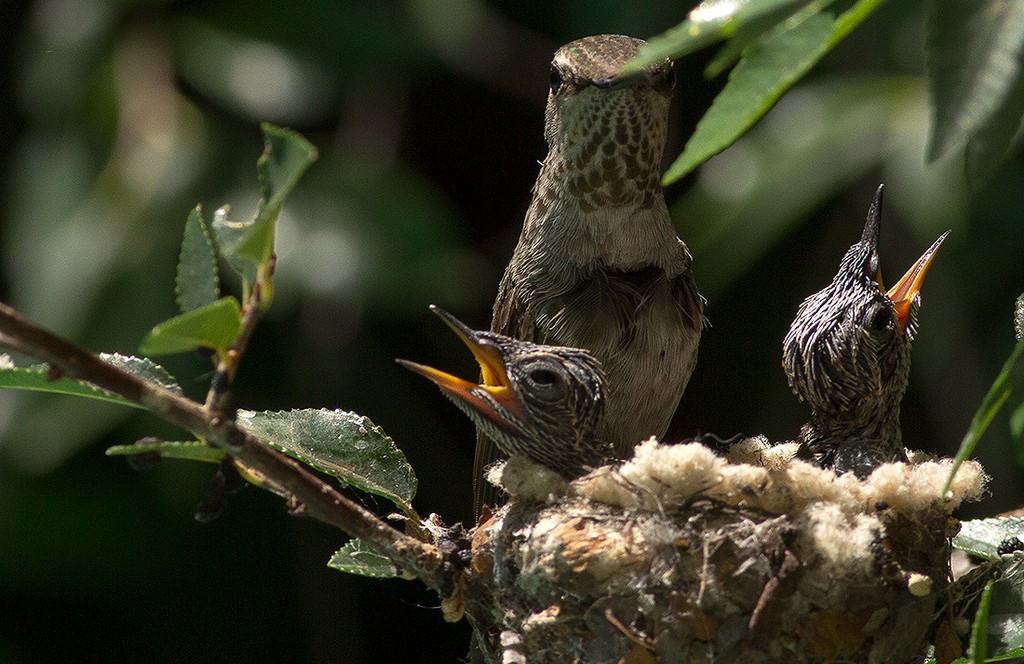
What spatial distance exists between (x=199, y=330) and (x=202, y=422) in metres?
0.15

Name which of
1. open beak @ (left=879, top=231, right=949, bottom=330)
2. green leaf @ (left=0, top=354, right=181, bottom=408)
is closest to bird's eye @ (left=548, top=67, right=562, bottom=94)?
open beak @ (left=879, top=231, right=949, bottom=330)

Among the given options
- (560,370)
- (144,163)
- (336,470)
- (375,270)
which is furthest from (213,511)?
(144,163)

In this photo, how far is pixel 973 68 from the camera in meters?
1.01

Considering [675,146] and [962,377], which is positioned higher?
[675,146]

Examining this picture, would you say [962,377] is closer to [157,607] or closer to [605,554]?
[605,554]

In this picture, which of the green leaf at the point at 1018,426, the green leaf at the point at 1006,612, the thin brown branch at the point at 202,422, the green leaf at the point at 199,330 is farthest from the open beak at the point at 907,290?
the green leaf at the point at 199,330

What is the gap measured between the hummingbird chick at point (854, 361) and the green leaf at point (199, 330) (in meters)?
1.27

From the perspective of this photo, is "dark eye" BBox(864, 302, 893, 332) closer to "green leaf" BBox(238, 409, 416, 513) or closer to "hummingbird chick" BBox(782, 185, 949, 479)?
"hummingbird chick" BBox(782, 185, 949, 479)

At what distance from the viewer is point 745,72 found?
1.02 m

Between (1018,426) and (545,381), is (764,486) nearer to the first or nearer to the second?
(545,381)

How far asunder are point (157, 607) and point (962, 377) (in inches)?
87.6

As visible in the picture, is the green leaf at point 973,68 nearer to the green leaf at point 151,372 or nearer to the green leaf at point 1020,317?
the green leaf at point 1020,317

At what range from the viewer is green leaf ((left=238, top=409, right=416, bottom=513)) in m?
1.74

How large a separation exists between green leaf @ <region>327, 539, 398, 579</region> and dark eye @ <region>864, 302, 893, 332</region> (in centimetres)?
93
